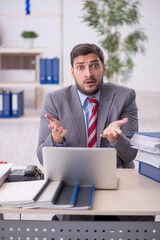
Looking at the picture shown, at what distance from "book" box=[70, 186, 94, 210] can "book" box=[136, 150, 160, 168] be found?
0.30 meters

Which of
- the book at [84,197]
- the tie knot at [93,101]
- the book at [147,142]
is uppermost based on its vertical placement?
the tie knot at [93,101]

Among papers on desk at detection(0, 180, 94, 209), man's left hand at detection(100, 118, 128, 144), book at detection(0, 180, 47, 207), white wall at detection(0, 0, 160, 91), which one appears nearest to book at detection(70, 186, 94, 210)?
papers on desk at detection(0, 180, 94, 209)

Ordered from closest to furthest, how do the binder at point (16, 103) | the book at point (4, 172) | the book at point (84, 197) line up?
the book at point (84, 197), the book at point (4, 172), the binder at point (16, 103)

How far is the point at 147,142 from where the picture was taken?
5.19 feet

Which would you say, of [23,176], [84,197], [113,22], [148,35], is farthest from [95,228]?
[148,35]

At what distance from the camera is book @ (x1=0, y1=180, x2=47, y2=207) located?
1296 mm

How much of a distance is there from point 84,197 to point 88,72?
81 cm

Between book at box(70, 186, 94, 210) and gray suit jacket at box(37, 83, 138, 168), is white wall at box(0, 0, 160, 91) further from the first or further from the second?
→ book at box(70, 186, 94, 210)

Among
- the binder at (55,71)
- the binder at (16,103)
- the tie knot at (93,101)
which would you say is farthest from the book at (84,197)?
the binder at (16,103)

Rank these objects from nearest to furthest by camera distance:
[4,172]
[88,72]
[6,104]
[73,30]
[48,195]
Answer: [48,195], [4,172], [88,72], [6,104], [73,30]

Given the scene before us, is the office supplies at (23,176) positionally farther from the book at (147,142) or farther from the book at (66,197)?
the book at (147,142)

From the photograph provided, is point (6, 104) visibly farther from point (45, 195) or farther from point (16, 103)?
point (45, 195)

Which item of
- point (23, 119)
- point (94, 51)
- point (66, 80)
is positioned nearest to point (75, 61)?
point (94, 51)

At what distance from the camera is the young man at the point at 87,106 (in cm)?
196
